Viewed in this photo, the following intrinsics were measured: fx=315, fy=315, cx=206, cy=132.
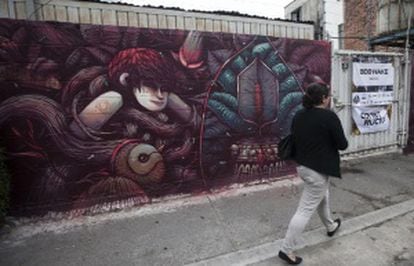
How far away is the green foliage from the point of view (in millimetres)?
3350

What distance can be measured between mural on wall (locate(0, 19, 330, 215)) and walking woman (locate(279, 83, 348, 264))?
1.84 metres

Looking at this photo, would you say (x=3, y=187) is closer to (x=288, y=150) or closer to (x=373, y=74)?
(x=288, y=150)

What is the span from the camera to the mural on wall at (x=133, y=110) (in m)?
3.60

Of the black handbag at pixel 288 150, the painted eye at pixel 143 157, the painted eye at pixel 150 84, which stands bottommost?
the painted eye at pixel 143 157

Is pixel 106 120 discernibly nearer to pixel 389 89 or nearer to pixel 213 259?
pixel 213 259

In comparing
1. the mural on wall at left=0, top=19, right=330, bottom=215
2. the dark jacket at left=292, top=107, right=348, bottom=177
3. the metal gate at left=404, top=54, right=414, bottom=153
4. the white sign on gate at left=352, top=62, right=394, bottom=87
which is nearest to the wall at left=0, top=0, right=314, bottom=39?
the mural on wall at left=0, top=19, right=330, bottom=215

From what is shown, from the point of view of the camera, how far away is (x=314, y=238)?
3.40 metres

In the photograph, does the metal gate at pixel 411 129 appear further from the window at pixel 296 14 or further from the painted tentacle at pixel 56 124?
the window at pixel 296 14

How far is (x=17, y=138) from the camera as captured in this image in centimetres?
358

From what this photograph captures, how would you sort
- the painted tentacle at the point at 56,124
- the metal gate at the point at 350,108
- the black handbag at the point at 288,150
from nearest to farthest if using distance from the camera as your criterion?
the black handbag at the point at 288,150 < the painted tentacle at the point at 56,124 < the metal gate at the point at 350,108

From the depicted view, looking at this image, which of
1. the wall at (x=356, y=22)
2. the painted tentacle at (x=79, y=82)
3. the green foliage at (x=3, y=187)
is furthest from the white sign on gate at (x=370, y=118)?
the wall at (x=356, y=22)

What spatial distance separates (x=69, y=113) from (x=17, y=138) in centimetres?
62

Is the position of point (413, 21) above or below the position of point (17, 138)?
above

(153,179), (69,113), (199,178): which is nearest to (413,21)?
(199,178)
